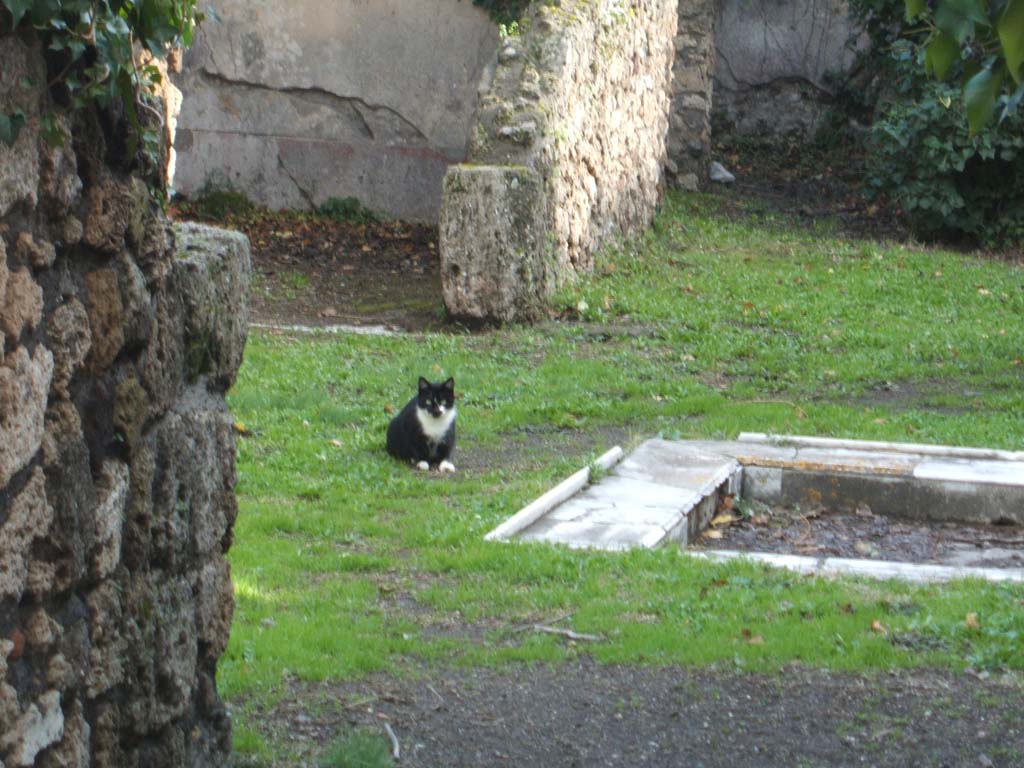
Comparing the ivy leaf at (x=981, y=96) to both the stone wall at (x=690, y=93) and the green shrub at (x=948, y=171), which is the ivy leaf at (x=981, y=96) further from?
the stone wall at (x=690, y=93)

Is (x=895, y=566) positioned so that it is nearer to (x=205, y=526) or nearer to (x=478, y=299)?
(x=205, y=526)

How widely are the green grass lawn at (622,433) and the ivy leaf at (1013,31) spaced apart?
2798 millimetres

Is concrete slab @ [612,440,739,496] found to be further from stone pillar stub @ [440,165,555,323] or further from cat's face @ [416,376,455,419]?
stone pillar stub @ [440,165,555,323]

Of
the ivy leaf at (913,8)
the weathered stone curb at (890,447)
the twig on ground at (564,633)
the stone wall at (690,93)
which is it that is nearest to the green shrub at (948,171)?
the stone wall at (690,93)

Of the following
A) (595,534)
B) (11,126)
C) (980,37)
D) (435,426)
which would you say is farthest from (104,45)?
(435,426)

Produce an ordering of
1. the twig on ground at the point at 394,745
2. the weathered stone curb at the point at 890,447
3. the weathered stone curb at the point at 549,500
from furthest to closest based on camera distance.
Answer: the weathered stone curb at the point at 890,447, the weathered stone curb at the point at 549,500, the twig on ground at the point at 394,745

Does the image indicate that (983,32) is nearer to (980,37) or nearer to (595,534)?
(980,37)

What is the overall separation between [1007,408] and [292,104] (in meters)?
9.12

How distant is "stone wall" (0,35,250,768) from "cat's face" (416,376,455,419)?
4014 millimetres

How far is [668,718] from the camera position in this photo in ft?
14.4

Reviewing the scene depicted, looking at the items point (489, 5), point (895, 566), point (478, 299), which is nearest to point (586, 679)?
point (895, 566)

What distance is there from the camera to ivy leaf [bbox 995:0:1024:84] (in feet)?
7.75

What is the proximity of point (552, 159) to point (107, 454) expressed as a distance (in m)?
Answer: 9.57

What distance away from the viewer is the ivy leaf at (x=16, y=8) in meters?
2.31
